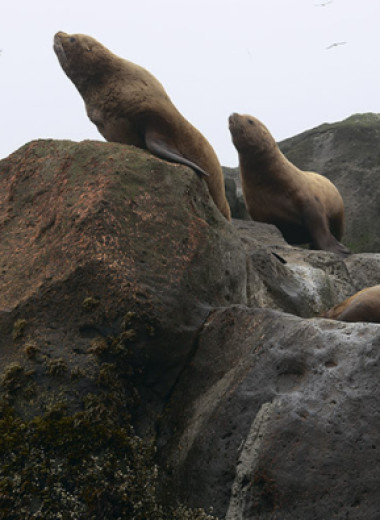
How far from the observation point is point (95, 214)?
2.89 metres

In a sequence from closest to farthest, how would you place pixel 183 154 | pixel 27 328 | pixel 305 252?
pixel 27 328
pixel 183 154
pixel 305 252

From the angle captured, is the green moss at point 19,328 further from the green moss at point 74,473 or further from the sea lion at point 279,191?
the sea lion at point 279,191

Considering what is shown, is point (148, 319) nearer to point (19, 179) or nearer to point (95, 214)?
point (95, 214)

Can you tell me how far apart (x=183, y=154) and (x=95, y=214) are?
1.36 m

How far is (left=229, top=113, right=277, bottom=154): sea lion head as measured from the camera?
6.61 m

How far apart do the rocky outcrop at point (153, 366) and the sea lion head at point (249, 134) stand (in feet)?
11.0

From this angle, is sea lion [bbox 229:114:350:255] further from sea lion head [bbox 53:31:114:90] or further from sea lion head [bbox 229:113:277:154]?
sea lion head [bbox 53:31:114:90]

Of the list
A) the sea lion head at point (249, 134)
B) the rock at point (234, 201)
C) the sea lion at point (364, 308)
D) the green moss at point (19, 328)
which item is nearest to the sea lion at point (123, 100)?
the sea lion at point (364, 308)

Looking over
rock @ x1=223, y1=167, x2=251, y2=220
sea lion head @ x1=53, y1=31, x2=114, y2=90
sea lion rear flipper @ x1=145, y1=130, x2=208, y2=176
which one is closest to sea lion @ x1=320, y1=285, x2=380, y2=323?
sea lion rear flipper @ x1=145, y1=130, x2=208, y2=176

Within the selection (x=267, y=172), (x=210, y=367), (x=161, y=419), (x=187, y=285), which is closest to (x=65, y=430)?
(x=161, y=419)

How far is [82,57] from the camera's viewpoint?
4.04 meters

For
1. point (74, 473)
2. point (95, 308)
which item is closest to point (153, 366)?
point (95, 308)

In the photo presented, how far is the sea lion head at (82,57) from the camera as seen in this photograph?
4027 mm

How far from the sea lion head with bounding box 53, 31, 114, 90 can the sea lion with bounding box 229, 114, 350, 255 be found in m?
2.76
